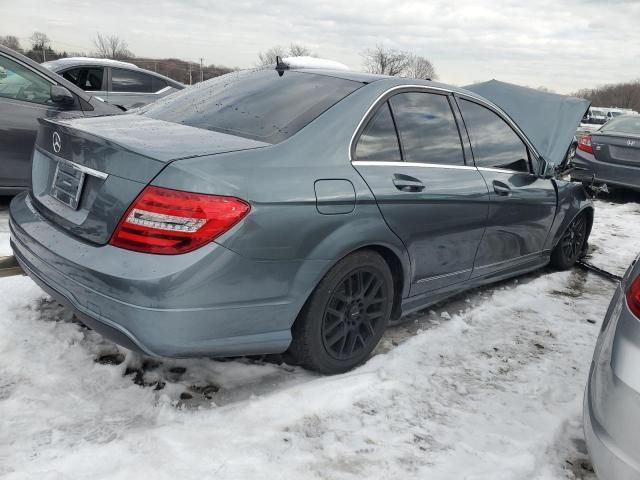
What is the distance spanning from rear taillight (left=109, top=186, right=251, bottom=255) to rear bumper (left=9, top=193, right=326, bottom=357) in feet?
0.14

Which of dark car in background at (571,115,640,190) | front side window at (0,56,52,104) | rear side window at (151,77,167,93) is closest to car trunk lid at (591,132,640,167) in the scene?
dark car in background at (571,115,640,190)

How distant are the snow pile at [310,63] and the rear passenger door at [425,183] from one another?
2.10 ft

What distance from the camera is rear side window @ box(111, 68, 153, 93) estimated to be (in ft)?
28.0

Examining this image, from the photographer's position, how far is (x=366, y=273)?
2.82 meters

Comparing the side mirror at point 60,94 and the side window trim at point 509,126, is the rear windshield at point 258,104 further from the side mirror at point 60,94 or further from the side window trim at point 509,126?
the side mirror at point 60,94

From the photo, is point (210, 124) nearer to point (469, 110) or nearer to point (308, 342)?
point (308, 342)

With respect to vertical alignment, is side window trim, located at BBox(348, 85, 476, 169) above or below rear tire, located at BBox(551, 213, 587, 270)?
above

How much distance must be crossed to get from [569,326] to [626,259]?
248 centimetres

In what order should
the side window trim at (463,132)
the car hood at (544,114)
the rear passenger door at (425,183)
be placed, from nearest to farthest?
1. the rear passenger door at (425,183)
2. the side window trim at (463,132)
3. the car hood at (544,114)

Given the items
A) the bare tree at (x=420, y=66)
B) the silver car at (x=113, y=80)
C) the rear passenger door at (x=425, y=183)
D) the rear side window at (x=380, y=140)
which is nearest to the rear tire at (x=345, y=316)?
the rear passenger door at (x=425, y=183)

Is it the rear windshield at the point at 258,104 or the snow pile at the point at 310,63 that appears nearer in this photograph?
the rear windshield at the point at 258,104

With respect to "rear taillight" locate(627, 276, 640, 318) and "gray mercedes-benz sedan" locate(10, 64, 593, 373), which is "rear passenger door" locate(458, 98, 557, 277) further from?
"rear taillight" locate(627, 276, 640, 318)

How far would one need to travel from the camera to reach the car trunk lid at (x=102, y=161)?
219cm

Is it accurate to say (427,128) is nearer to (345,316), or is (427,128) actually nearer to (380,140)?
(380,140)
